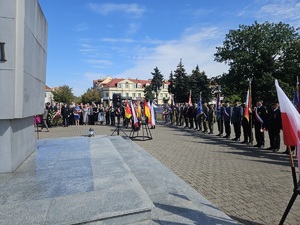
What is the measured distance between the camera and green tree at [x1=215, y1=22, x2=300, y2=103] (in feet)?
125

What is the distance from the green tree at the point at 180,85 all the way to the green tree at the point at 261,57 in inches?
705

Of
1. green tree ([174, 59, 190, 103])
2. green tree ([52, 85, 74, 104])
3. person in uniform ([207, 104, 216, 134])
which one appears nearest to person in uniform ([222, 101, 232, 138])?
person in uniform ([207, 104, 216, 134])

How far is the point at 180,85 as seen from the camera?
2505 inches

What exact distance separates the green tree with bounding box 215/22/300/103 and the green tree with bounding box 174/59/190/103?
17.9 meters

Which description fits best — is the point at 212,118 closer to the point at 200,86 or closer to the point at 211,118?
the point at 211,118

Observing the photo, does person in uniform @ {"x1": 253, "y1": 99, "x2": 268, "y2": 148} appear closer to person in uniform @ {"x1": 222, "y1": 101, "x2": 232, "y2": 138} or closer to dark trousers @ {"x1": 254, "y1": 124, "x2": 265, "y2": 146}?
dark trousers @ {"x1": 254, "y1": 124, "x2": 265, "y2": 146}

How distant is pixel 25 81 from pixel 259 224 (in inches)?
220

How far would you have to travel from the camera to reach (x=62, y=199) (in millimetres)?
3613

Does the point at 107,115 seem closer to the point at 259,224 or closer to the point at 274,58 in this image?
the point at 259,224

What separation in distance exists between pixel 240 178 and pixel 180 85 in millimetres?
58551

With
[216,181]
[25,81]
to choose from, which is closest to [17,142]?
[25,81]

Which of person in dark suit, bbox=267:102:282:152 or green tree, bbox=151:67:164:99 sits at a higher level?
green tree, bbox=151:67:164:99

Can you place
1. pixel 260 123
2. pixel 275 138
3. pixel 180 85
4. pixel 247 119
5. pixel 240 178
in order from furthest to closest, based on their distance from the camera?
pixel 180 85 < pixel 247 119 < pixel 260 123 < pixel 275 138 < pixel 240 178

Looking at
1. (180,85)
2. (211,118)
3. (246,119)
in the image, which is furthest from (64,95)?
(246,119)
